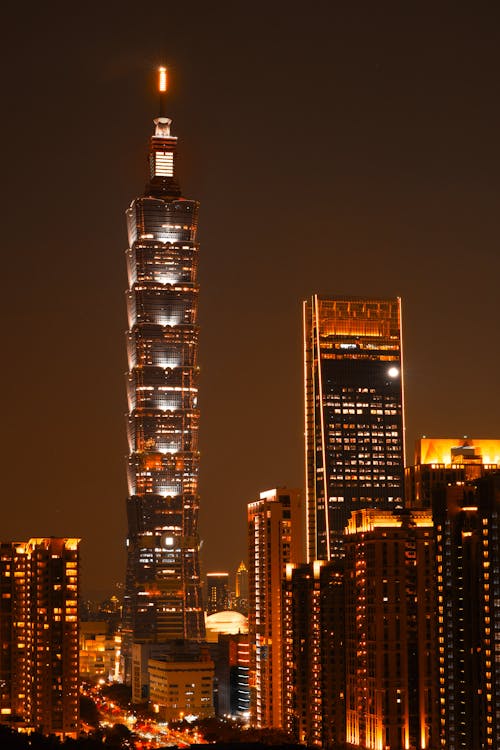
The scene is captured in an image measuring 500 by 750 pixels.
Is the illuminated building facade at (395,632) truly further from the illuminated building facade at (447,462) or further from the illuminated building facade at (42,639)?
the illuminated building facade at (447,462)

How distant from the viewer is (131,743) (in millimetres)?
172375

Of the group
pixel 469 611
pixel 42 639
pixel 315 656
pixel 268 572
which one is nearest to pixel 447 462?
pixel 268 572

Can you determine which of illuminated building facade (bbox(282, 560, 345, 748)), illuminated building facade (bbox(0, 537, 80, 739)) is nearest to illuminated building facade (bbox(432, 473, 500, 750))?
A: illuminated building facade (bbox(282, 560, 345, 748))

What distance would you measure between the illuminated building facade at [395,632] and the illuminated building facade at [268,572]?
36.5 m

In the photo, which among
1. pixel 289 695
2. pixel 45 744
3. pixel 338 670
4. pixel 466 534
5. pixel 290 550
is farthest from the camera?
pixel 290 550

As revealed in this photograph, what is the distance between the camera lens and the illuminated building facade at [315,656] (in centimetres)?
15875

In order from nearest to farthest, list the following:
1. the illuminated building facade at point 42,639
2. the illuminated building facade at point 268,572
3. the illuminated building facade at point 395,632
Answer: the illuminated building facade at point 395,632 < the illuminated building facade at point 42,639 < the illuminated building facade at point 268,572

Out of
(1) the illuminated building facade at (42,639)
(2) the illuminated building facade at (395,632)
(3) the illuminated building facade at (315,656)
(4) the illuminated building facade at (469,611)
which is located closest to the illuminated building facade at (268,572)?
(3) the illuminated building facade at (315,656)

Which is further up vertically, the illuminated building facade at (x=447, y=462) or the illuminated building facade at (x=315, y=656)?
the illuminated building facade at (x=447, y=462)

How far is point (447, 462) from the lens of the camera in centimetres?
19488

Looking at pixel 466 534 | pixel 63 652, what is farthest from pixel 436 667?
pixel 63 652

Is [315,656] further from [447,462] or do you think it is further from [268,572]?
[447,462]

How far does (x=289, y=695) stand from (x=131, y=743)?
15.6 m

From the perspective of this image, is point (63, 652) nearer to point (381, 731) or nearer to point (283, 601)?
point (283, 601)
